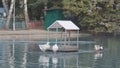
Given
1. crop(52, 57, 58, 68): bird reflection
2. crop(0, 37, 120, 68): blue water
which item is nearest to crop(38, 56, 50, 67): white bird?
crop(0, 37, 120, 68): blue water

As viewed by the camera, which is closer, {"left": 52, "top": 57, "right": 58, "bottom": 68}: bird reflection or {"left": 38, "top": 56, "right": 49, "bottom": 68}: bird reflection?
{"left": 38, "top": 56, "right": 49, "bottom": 68}: bird reflection

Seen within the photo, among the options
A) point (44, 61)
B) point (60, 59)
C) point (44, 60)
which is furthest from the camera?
point (60, 59)

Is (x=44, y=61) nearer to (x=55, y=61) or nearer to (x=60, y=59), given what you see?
(x=55, y=61)

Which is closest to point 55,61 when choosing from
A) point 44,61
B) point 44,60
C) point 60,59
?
point 44,61

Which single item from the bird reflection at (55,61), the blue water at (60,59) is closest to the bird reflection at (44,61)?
the blue water at (60,59)

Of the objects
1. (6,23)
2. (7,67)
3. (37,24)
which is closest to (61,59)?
(7,67)

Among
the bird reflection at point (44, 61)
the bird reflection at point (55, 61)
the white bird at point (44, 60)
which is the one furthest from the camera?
the bird reflection at point (55, 61)

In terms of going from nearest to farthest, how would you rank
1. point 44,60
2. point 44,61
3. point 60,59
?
point 44,61 < point 44,60 < point 60,59

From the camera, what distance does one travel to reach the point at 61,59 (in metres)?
28.5

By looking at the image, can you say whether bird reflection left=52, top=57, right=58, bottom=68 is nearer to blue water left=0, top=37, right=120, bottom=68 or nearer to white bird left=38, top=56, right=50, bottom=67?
blue water left=0, top=37, right=120, bottom=68

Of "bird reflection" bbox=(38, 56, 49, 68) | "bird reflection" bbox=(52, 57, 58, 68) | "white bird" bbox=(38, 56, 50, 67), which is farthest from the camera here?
"bird reflection" bbox=(52, 57, 58, 68)

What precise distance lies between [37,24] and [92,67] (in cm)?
5001

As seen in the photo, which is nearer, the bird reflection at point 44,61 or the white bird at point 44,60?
the bird reflection at point 44,61

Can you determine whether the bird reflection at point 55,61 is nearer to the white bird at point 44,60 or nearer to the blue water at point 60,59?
the blue water at point 60,59
